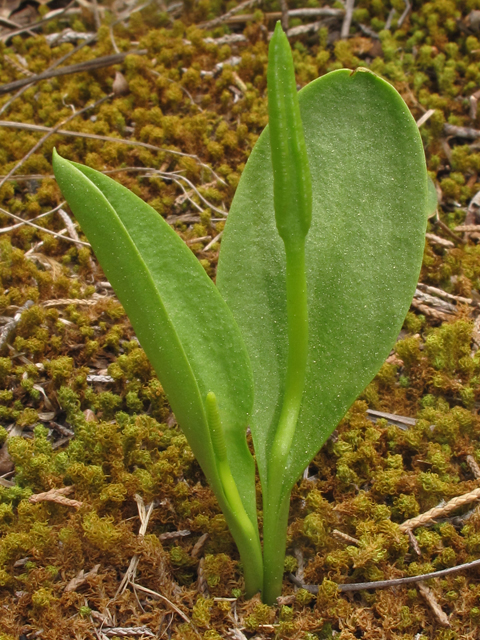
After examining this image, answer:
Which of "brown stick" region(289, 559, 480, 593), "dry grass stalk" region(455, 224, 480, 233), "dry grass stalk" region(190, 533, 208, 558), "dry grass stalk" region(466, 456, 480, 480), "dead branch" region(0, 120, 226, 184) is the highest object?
A: "dead branch" region(0, 120, 226, 184)

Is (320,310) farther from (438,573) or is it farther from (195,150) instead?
(195,150)

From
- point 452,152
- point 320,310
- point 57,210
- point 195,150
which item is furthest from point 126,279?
point 452,152

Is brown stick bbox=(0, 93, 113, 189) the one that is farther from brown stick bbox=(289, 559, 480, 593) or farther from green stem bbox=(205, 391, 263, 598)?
brown stick bbox=(289, 559, 480, 593)

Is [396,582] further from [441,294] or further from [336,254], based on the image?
[441,294]

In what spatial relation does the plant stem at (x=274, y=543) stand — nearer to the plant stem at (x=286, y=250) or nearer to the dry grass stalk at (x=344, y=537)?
the plant stem at (x=286, y=250)

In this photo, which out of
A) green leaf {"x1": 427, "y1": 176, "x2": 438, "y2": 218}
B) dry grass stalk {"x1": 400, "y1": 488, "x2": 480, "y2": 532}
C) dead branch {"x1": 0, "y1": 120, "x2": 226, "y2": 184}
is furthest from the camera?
dead branch {"x1": 0, "y1": 120, "x2": 226, "y2": 184}

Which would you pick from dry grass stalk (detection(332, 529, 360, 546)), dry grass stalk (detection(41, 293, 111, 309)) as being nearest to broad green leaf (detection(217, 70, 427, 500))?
dry grass stalk (detection(332, 529, 360, 546))
